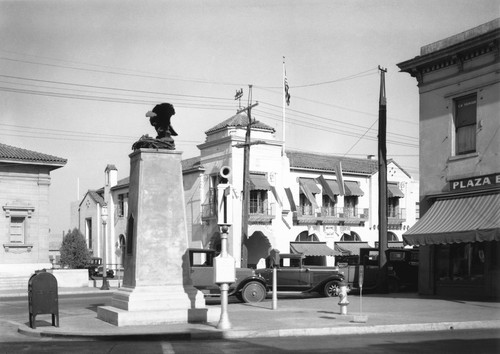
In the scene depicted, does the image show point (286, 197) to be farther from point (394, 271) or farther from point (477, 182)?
point (477, 182)

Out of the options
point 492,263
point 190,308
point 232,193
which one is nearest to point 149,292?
point 190,308

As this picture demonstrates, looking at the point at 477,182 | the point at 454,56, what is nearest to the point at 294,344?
the point at 477,182

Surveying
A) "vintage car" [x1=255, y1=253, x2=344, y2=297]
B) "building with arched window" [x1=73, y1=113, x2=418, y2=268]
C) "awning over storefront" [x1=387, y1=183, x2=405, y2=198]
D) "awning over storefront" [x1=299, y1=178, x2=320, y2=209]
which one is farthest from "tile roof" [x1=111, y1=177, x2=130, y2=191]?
"vintage car" [x1=255, y1=253, x2=344, y2=297]

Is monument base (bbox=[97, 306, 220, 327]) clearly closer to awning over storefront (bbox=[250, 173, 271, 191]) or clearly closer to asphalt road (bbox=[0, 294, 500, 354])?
asphalt road (bbox=[0, 294, 500, 354])

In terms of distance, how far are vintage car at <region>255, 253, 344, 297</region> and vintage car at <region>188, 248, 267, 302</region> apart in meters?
1.11

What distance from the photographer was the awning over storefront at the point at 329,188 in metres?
52.3

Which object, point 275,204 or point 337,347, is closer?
point 337,347

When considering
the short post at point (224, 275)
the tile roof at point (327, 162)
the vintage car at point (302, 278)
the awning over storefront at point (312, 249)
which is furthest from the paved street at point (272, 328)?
the tile roof at point (327, 162)

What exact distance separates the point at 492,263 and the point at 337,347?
11245mm

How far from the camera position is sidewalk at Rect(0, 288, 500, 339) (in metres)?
13.8

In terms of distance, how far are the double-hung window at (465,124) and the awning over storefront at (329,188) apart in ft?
94.8

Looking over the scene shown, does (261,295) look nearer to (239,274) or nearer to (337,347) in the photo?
(239,274)

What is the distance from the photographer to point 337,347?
1195 centimetres

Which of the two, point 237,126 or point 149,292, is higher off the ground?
point 237,126
